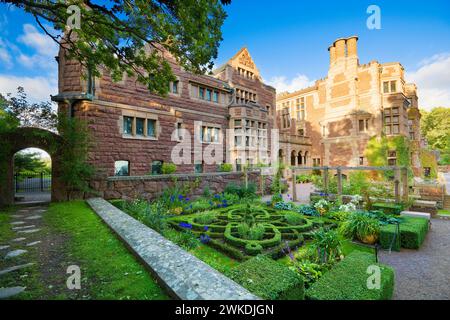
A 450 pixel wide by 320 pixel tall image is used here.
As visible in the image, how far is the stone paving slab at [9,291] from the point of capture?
2.23m

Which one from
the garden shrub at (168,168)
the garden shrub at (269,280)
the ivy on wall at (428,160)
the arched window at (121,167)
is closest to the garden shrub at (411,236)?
the garden shrub at (269,280)

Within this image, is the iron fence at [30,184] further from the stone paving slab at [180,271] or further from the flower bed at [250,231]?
the stone paving slab at [180,271]

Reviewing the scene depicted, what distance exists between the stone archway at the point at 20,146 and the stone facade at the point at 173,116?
1.81 metres

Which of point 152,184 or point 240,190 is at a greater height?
point 152,184

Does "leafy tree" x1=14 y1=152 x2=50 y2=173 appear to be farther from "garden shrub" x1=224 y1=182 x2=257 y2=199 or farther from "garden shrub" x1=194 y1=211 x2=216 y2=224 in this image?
"garden shrub" x1=194 y1=211 x2=216 y2=224

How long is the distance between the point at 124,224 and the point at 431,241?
29.9ft

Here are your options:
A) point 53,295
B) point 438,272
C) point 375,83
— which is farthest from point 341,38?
point 53,295

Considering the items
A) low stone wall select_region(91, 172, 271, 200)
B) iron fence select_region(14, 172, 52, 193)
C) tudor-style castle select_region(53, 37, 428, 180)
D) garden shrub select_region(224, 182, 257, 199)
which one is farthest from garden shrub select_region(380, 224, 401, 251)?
iron fence select_region(14, 172, 52, 193)

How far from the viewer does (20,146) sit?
8289 millimetres

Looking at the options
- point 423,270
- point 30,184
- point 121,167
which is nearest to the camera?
point 423,270

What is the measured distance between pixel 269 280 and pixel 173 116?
45.5ft

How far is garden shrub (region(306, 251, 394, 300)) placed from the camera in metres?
2.81

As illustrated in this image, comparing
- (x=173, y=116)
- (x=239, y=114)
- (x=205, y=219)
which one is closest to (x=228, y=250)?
(x=205, y=219)

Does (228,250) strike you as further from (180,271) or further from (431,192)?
(431,192)
